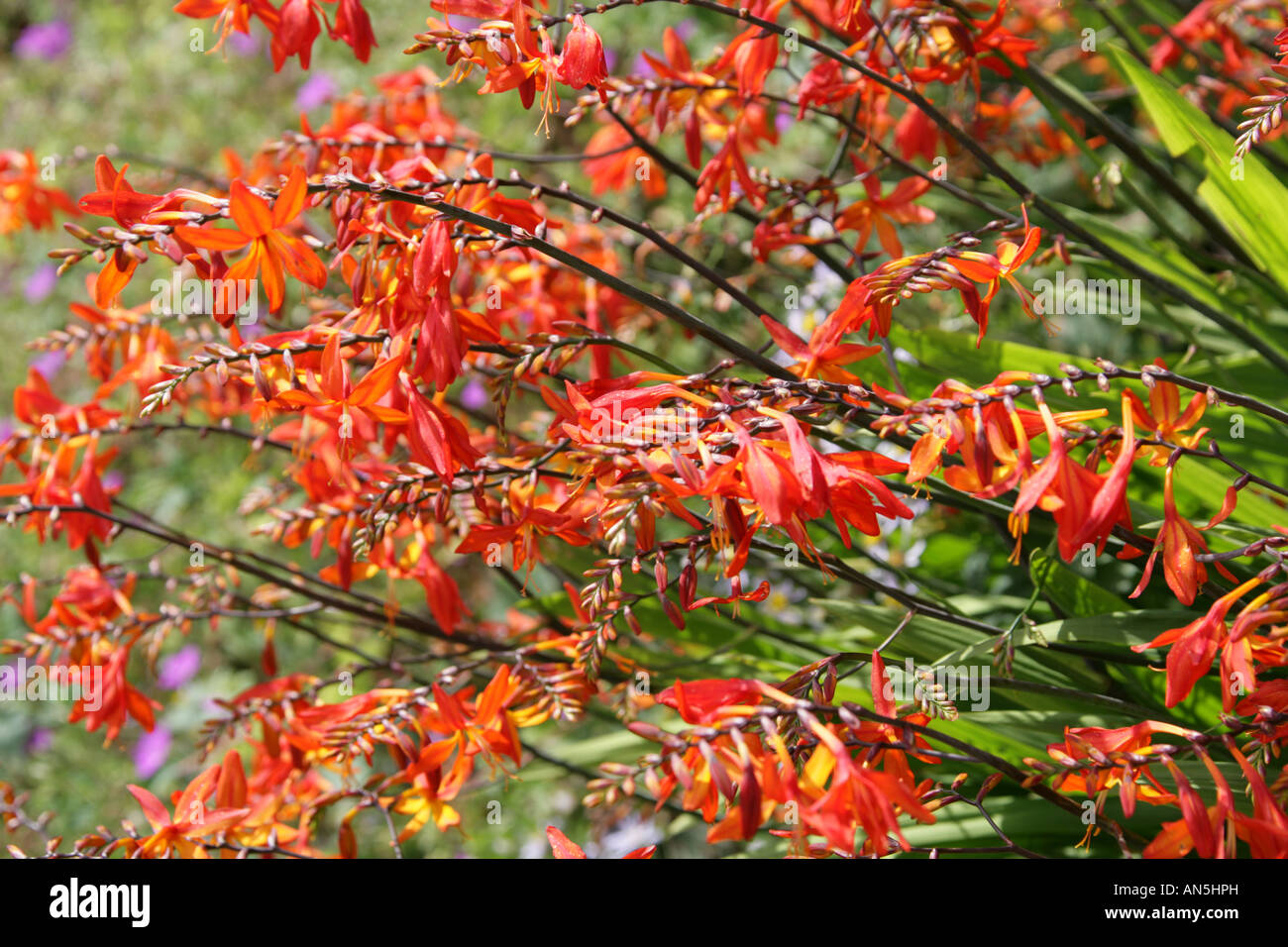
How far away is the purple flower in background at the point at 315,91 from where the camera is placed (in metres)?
3.62

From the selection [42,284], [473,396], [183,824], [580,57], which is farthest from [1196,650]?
[42,284]

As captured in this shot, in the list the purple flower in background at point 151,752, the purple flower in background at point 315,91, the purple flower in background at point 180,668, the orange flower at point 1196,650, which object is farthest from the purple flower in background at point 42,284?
the orange flower at point 1196,650

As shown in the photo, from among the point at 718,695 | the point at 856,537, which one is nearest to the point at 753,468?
the point at 718,695

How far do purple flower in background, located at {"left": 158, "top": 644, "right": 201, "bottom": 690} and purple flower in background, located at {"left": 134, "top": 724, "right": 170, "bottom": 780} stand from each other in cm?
18

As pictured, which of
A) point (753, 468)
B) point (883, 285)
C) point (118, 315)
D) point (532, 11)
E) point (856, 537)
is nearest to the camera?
point (753, 468)

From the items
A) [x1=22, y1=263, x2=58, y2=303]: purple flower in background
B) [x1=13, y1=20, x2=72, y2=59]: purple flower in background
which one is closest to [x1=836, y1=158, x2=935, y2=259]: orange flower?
[x1=22, y1=263, x2=58, y2=303]: purple flower in background

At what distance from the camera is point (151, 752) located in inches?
117

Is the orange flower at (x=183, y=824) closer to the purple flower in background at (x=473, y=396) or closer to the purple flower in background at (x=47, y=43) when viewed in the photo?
the purple flower in background at (x=473, y=396)

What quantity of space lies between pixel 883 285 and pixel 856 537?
3.48ft

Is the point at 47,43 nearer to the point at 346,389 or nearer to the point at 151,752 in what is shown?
the point at 151,752
